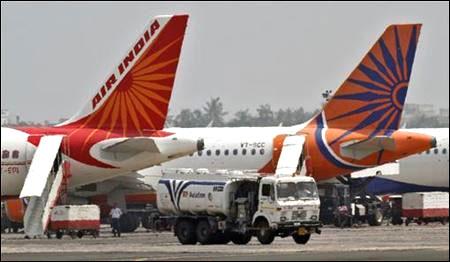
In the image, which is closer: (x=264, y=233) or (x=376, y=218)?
(x=264, y=233)

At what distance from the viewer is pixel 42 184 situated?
5700 centimetres

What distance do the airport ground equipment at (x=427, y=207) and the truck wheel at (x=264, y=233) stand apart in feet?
70.6

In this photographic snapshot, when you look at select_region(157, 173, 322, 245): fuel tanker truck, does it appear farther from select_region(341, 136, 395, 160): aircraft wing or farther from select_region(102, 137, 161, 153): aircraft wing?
select_region(341, 136, 395, 160): aircraft wing

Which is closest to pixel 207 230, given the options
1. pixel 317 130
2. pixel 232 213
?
pixel 232 213

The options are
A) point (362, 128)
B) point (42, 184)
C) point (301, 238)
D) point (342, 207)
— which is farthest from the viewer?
point (342, 207)

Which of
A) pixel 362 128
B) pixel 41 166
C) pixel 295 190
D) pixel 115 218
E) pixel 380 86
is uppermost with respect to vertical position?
pixel 380 86

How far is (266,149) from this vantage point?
78250 millimetres

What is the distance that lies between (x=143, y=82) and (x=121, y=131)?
278 cm

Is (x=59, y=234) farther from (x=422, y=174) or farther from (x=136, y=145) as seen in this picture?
(x=422, y=174)

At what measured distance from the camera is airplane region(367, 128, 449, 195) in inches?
3531

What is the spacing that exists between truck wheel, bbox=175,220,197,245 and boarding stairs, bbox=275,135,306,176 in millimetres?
11250

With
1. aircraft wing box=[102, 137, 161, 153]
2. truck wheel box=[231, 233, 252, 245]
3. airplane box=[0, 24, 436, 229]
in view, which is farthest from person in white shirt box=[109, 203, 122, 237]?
truck wheel box=[231, 233, 252, 245]

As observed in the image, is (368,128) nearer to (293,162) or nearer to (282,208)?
(293,162)

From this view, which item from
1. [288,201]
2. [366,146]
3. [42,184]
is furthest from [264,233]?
[366,146]
